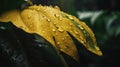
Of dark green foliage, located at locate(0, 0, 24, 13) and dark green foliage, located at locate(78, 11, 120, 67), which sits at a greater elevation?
dark green foliage, located at locate(78, 11, 120, 67)

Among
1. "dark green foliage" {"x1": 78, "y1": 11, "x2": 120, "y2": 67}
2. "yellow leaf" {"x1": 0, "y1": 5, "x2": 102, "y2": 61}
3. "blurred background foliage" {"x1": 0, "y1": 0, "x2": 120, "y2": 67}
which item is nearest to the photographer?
"yellow leaf" {"x1": 0, "y1": 5, "x2": 102, "y2": 61}

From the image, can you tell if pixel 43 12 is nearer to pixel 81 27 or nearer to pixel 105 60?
pixel 81 27

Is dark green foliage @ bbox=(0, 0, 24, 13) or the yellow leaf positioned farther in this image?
dark green foliage @ bbox=(0, 0, 24, 13)

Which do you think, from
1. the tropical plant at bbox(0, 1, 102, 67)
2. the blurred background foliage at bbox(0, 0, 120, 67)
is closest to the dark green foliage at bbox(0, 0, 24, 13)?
the tropical plant at bbox(0, 1, 102, 67)

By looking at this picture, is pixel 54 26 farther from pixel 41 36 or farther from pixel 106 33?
pixel 106 33

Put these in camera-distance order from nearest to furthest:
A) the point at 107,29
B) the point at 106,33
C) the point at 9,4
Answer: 1. the point at 9,4
2. the point at 107,29
3. the point at 106,33

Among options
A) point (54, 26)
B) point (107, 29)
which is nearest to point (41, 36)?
point (54, 26)

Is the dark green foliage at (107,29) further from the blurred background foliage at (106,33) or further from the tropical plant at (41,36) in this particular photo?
the tropical plant at (41,36)

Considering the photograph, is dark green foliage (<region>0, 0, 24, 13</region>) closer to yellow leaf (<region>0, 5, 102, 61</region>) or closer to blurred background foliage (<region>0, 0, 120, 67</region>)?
yellow leaf (<region>0, 5, 102, 61</region>)
